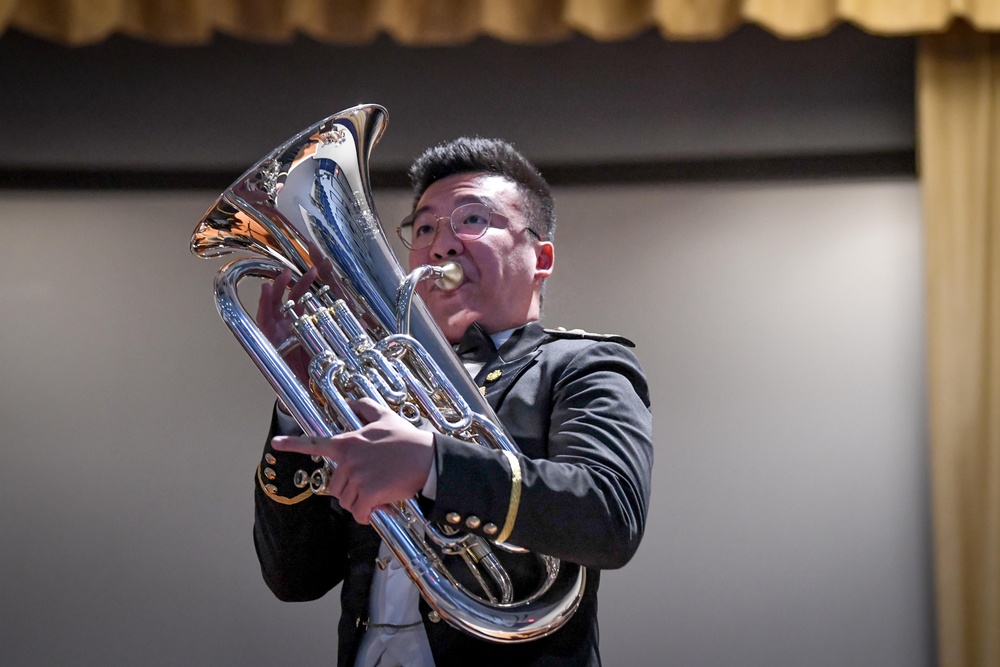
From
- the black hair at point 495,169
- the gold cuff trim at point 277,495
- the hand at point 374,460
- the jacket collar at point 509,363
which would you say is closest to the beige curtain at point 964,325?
the black hair at point 495,169

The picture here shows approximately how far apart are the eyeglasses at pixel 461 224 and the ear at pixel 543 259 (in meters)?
0.10

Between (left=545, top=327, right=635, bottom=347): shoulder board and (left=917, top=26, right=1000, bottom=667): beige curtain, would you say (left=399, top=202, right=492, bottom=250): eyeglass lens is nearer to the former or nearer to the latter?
(left=545, top=327, right=635, bottom=347): shoulder board

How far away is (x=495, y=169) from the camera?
5.85 feet

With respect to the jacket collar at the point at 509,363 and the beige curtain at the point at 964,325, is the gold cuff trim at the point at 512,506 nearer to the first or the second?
the jacket collar at the point at 509,363

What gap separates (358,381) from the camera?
1.30 metres

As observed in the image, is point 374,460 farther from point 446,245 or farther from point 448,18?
point 448,18

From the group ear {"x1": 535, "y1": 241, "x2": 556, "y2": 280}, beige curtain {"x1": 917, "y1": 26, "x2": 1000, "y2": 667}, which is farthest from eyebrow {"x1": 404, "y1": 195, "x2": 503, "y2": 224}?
beige curtain {"x1": 917, "y1": 26, "x2": 1000, "y2": 667}

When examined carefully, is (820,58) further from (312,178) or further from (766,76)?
(312,178)

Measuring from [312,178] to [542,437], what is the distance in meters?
0.48

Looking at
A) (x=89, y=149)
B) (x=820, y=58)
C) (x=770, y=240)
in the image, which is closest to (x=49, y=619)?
(x=89, y=149)

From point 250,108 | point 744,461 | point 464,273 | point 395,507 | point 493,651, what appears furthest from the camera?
point 250,108

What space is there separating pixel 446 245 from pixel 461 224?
0.15 feet

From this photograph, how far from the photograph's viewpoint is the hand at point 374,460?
113 centimetres

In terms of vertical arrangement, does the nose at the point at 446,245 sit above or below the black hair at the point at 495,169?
below
